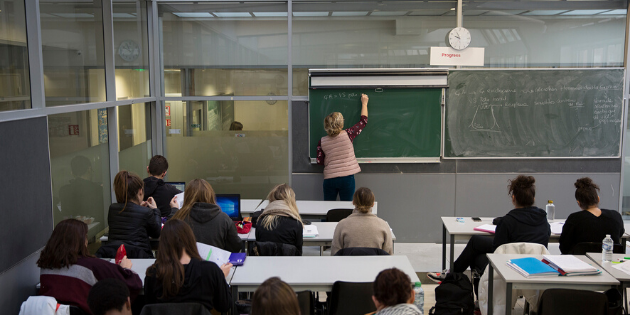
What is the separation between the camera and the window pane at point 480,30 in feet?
21.3

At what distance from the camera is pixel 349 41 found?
6559mm

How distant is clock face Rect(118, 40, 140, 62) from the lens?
5552 millimetres

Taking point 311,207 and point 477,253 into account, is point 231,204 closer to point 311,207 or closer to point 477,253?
point 311,207

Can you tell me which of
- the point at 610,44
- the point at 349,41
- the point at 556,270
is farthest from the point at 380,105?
the point at 556,270

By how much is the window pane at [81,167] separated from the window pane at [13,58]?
1.49ft

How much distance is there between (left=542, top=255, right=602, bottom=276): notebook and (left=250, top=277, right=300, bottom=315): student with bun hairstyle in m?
2.06

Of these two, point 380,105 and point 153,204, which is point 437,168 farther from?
point 153,204

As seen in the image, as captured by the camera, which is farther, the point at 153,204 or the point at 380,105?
the point at 380,105

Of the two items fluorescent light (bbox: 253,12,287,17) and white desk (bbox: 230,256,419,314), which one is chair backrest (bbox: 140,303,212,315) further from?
fluorescent light (bbox: 253,12,287,17)

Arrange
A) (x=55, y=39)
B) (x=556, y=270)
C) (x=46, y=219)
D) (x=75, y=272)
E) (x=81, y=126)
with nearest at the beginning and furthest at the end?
→ 1. (x=75, y=272)
2. (x=556, y=270)
3. (x=46, y=219)
4. (x=55, y=39)
5. (x=81, y=126)

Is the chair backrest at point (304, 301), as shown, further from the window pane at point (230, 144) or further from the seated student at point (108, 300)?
the window pane at point (230, 144)

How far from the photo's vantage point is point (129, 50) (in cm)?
581

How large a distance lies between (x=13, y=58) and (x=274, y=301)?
8.40ft

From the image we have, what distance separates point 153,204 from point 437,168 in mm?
3729
